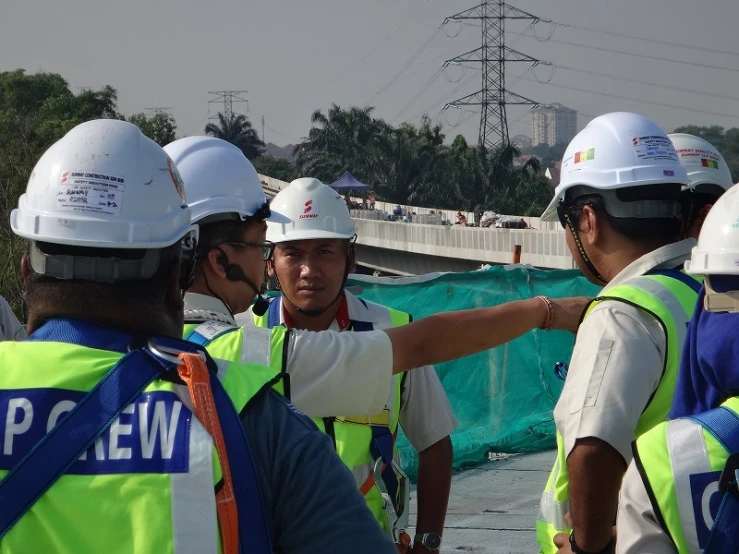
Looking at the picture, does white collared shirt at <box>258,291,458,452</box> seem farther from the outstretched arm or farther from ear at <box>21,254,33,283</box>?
ear at <box>21,254,33,283</box>

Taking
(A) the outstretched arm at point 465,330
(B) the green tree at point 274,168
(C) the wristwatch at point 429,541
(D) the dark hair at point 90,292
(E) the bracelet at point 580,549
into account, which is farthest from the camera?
(B) the green tree at point 274,168

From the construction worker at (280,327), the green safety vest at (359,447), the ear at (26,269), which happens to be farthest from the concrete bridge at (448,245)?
the ear at (26,269)

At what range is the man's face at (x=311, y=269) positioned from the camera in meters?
4.35

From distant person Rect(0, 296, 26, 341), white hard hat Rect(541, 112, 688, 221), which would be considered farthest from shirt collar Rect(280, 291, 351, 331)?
distant person Rect(0, 296, 26, 341)

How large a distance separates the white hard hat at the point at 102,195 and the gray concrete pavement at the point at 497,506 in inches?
199

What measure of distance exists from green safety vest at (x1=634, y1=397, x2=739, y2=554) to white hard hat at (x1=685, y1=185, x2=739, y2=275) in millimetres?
331

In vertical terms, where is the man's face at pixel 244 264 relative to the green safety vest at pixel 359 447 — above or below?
above

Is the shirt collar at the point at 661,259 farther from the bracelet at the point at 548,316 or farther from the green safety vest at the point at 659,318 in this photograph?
the bracelet at the point at 548,316

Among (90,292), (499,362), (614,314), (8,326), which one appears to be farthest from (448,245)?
(90,292)

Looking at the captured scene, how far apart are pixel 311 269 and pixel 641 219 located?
1.73 m

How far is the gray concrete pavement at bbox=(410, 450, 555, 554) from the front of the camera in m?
6.57

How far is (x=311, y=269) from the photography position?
4441 mm

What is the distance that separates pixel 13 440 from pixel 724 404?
1.35 m

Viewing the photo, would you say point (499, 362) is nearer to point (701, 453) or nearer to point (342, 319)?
point (342, 319)
